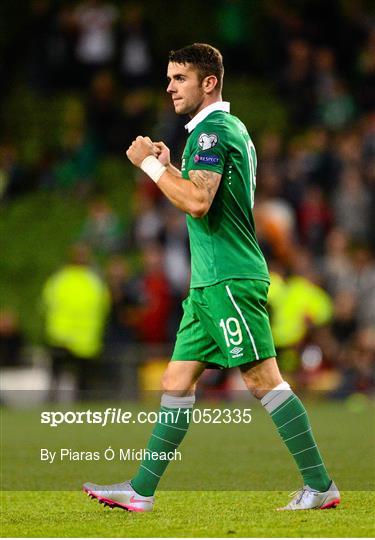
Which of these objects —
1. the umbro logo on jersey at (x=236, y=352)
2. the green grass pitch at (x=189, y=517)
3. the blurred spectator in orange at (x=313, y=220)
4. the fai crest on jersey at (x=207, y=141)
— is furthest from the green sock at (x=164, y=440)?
the blurred spectator in orange at (x=313, y=220)

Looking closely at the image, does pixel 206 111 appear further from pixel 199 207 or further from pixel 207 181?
pixel 199 207

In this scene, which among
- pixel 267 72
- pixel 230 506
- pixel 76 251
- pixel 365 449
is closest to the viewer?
pixel 230 506

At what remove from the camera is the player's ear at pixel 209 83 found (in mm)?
7090

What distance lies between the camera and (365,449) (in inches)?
400

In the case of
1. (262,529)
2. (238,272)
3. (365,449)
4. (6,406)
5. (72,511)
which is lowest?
(6,406)

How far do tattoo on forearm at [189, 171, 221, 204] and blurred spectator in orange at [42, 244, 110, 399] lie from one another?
374 inches

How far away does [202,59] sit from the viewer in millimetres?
7094

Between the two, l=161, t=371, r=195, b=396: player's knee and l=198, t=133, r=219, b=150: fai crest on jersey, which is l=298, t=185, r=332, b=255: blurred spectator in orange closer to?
l=161, t=371, r=195, b=396: player's knee

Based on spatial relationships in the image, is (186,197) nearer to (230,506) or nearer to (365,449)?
(230,506)

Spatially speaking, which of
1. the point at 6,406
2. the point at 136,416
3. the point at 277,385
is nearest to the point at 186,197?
the point at 277,385

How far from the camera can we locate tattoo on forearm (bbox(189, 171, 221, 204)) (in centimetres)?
679

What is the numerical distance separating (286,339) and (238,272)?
8918 millimetres

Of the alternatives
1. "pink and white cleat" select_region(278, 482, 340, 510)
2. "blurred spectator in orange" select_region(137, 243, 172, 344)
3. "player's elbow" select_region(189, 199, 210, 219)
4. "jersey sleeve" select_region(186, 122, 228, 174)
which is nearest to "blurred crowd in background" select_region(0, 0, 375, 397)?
"blurred spectator in orange" select_region(137, 243, 172, 344)

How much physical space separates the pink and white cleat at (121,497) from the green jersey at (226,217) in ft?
3.53
